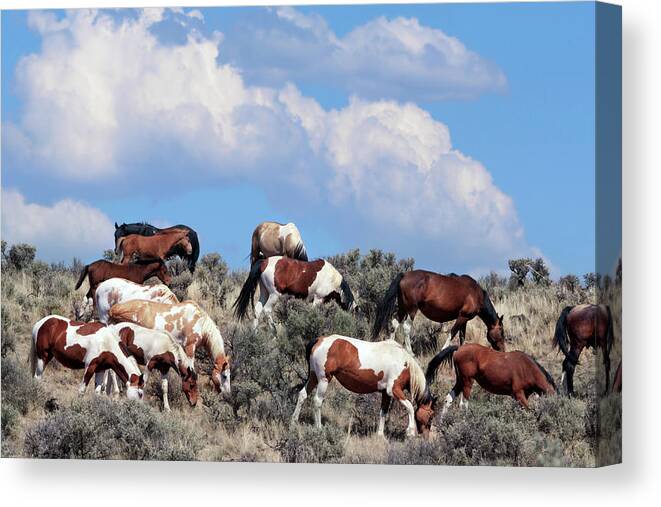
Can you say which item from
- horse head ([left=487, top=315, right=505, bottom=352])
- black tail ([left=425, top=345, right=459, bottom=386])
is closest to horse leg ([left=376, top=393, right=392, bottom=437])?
black tail ([left=425, top=345, right=459, bottom=386])

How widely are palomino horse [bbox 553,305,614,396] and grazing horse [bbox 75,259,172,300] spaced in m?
5.33

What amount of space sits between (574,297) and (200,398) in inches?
191

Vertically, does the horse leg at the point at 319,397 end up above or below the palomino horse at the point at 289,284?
below

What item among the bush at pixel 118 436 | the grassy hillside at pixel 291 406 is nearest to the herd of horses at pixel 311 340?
the grassy hillside at pixel 291 406

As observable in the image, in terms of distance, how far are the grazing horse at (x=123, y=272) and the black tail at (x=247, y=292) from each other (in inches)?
42.3

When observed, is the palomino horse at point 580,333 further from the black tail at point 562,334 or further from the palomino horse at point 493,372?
the palomino horse at point 493,372

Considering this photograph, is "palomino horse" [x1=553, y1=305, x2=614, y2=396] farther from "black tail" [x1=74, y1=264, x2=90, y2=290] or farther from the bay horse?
"black tail" [x1=74, y1=264, x2=90, y2=290]

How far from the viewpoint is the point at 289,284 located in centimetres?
2203

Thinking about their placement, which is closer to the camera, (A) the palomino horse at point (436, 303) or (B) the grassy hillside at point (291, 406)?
(B) the grassy hillside at point (291, 406)

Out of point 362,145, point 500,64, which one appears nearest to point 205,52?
point 362,145

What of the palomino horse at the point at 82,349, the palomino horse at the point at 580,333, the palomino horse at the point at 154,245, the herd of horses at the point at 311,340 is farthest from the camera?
the palomino horse at the point at 154,245

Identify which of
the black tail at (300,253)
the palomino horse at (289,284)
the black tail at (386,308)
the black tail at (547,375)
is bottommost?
the black tail at (547,375)

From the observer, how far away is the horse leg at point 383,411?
20.6 m

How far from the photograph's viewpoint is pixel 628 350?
65.3 feet
